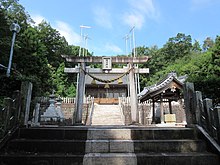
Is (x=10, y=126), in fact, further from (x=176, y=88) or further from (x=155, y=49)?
(x=155, y=49)

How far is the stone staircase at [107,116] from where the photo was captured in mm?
13141

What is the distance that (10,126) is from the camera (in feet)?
12.7

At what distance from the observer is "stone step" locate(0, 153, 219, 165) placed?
3068mm

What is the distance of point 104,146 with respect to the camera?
→ 3.54 m

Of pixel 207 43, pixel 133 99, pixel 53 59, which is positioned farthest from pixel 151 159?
pixel 207 43

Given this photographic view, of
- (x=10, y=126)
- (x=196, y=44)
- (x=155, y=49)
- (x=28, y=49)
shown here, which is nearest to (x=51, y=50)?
(x=28, y=49)

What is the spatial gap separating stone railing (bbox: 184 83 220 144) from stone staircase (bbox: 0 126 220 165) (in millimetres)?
325

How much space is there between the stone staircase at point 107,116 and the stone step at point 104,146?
9455 mm

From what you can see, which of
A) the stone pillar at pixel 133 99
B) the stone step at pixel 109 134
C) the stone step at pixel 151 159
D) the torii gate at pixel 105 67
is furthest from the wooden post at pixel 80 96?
the stone step at pixel 151 159

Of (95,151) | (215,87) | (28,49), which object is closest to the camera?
(95,151)

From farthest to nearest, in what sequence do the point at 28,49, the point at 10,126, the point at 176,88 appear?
the point at 28,49 < the point at 176,88 < the point at 10,126

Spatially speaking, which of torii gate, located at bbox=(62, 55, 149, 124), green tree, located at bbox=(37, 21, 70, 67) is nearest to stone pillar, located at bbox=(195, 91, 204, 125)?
torii gate, located at bbox=(62, 55, 149, 124)

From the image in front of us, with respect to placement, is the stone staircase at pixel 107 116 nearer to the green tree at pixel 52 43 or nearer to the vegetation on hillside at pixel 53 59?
the vegetation on hillside at pixel 53 59

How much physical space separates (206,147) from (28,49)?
1697 cm
